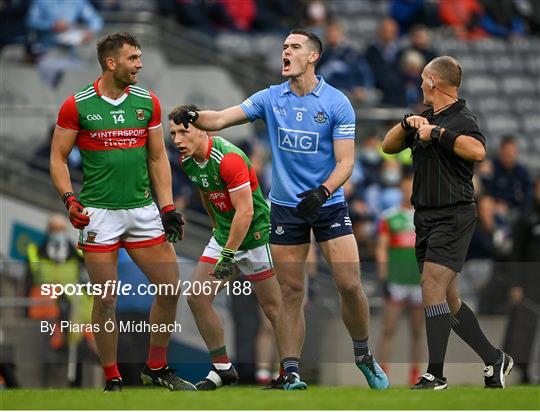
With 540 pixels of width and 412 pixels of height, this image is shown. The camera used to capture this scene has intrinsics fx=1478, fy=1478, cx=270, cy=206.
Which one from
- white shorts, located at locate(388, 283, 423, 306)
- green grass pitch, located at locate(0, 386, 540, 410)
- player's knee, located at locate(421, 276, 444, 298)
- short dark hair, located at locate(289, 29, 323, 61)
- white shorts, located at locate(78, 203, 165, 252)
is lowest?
green grass pitch, located at locate(0, 386, 540, 410)

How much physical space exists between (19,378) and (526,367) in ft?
15.6

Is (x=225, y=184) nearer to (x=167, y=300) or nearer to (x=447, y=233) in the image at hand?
(x=167, y=300)

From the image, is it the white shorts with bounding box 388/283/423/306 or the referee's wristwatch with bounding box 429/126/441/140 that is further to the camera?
Result: the white shorts with bounding box 388/283/423/306

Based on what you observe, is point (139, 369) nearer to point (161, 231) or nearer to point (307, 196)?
point (161, 231)

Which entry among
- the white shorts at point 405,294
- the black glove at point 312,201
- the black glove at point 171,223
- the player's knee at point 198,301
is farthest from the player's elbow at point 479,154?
the white shorts at point 405,294

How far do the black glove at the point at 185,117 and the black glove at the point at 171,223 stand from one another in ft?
2.05

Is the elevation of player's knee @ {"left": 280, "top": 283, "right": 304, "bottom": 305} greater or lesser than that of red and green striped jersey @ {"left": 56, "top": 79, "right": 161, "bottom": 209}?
lesser

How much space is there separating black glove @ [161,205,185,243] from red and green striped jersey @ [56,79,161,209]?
0.61ft

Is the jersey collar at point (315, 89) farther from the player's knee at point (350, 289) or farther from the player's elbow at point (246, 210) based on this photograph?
the player's knee at point (350, 289)

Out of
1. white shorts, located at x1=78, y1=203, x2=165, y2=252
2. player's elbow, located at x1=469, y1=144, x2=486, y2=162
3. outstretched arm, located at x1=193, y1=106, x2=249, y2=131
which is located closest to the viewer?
player's elbow, located at x1=469, y1=144, x2=486, y2=162

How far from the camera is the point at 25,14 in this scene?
17.9 m

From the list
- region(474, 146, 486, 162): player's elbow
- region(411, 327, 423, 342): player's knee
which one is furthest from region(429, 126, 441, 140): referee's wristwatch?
region(411, 327, 423, 342): player's knee

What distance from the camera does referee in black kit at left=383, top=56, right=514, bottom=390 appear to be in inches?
396

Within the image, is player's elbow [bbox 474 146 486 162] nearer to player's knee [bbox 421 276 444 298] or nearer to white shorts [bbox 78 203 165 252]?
player's knee [bbox 421 276 444 298]
